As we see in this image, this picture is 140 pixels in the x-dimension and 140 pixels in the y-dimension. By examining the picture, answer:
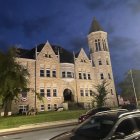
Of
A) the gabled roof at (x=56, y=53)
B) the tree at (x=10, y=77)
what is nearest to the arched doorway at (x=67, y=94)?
the gabled roof at (x=56, y=53)

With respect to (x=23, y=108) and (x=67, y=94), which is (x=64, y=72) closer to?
(x=67, y=94)

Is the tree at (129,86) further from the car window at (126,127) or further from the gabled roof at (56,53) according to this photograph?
the car window at (126,127)

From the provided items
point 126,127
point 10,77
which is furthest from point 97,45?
point 126,127

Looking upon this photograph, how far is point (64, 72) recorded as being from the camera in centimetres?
5072

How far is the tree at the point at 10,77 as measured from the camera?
31.0m

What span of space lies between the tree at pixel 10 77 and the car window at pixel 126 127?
2682 centimetres

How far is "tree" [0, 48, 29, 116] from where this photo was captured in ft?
102

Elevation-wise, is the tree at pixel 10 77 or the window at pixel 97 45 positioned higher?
the window at pixel 97 45

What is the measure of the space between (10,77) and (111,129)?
→ 27.8 meters

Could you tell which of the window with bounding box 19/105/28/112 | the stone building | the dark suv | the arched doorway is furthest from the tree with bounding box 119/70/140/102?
the dark suv

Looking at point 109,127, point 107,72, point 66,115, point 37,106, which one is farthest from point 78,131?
point 107,72

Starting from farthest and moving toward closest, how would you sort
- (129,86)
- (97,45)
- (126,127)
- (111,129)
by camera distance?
(129,86)
(97,45)
(126,127)
(111,129)

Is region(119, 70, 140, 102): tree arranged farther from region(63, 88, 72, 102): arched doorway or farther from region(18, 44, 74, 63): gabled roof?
region(63, 88, 72, 102): arched doorway

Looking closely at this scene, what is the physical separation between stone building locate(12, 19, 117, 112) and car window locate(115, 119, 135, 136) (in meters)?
35.4
